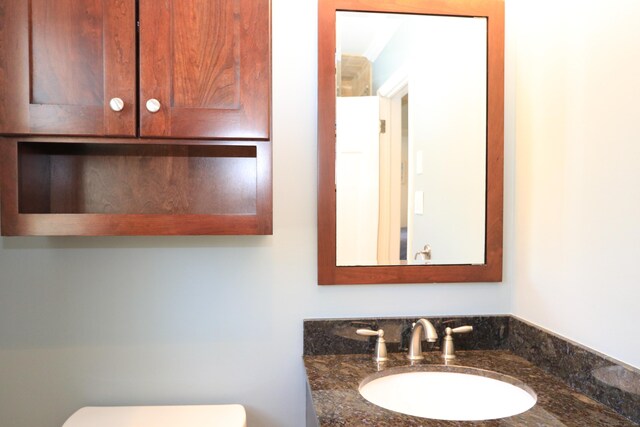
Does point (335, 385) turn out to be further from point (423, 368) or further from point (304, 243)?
point (304, 243)

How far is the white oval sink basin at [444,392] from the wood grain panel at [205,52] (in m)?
0.88

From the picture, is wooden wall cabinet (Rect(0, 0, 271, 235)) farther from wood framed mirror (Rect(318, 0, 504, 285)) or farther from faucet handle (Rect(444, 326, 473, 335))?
faucet handle (Rect(444, 326, 473, 335))

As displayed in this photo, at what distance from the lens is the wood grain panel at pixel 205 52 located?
1070 mm

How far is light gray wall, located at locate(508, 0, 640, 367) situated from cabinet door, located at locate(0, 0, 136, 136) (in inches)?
44.9

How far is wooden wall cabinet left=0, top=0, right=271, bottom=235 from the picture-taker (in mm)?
1034

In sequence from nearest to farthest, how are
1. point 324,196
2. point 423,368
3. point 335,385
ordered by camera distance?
1. point 335,385
2. point 423,368
3. point 324,196

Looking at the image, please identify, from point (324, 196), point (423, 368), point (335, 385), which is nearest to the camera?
point (335, 385)

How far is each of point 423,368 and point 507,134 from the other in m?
0.81

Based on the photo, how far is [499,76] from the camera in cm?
140

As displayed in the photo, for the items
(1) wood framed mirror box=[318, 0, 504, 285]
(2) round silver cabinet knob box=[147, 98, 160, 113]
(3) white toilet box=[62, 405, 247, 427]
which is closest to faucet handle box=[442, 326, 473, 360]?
(1) wood framed mirror box=[318, 0, 504, 285]

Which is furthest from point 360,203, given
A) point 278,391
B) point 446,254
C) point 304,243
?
Result: point 278,391

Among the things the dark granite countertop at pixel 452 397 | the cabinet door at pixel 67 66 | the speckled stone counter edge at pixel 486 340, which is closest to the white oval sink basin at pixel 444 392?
the dark granite countertop at pixel 452 397

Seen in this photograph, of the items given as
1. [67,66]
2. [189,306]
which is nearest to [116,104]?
[67,66]

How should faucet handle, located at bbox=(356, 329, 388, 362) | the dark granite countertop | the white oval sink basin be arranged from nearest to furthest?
the dark granite countertop, the white oval sink basin, faucet handle, located at bbox=(356, 329, 388, 362)
